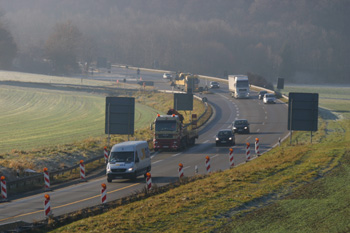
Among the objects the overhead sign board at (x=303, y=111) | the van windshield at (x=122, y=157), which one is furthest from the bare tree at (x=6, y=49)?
the van windshield at (x=122, y=157)

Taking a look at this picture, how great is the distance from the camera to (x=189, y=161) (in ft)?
132

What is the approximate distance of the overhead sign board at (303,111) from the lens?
43.0 m

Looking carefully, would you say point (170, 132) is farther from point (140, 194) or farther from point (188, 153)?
point (140, 194)

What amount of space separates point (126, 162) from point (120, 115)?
12564mm

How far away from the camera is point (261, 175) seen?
1080 inches

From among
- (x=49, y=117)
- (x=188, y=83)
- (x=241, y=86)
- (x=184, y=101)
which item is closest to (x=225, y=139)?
(x=184, y=101)

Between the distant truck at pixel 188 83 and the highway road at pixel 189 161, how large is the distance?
352 inches

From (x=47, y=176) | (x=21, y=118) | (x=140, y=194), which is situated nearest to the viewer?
(x=140, y=194)

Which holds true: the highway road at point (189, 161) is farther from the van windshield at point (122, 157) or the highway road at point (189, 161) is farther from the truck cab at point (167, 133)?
the van windshield at point (122, 157)

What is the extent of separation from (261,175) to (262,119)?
43.8 meters

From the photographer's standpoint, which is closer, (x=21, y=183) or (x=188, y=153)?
(x=21, y=183)

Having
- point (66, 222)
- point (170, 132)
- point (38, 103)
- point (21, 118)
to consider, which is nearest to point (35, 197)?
point (66, 222)

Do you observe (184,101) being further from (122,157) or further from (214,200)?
(214,200)

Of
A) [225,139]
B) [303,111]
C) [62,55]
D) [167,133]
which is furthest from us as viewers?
[62,55]
